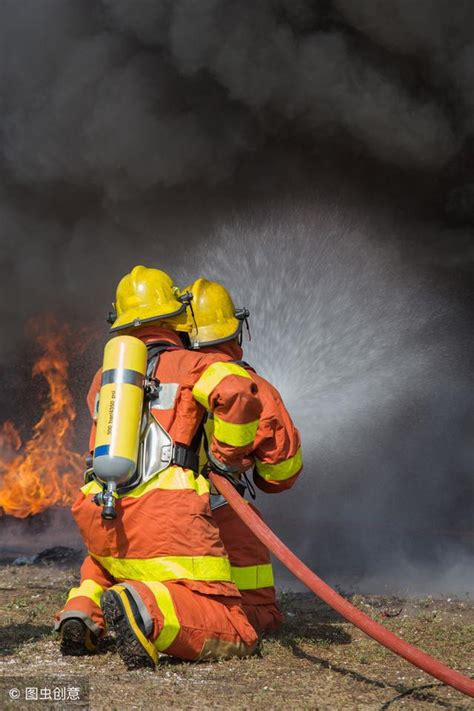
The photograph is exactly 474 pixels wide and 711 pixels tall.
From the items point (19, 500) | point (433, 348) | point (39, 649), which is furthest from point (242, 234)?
point (39, 649)

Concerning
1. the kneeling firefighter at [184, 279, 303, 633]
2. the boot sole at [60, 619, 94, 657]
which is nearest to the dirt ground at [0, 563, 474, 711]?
the boot sole at [60, 619, 94, 657]

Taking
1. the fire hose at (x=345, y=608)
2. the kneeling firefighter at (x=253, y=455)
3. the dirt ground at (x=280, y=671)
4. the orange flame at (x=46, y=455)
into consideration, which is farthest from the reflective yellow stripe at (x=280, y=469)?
the orange flame at (x=46, y=455)

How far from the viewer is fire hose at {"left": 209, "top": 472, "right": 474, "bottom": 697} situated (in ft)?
10.3

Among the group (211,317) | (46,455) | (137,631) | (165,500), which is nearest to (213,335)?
(211,317)

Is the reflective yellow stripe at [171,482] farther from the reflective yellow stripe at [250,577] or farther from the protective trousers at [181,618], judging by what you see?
the reflective yellow stripe at [250,577]

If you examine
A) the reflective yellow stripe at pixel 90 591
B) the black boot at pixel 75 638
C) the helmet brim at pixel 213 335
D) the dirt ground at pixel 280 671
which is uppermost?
the helmet brim at pixel 213 335

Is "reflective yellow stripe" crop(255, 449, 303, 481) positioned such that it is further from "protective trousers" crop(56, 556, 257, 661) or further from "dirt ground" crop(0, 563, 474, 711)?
"dirt ground" crop(0, 563, 474, 711)

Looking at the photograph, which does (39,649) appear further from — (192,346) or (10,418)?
(10,418)

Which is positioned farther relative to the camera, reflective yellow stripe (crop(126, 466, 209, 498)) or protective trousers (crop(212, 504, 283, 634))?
protective trousers (crop(212, 504, 283, 634))

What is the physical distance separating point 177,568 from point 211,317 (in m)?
1.73

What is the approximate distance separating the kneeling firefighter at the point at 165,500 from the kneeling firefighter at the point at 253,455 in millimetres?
212

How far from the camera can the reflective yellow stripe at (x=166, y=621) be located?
3607mm

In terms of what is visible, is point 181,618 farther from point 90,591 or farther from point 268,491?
point 268,491

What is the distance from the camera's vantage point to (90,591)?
165 inches
